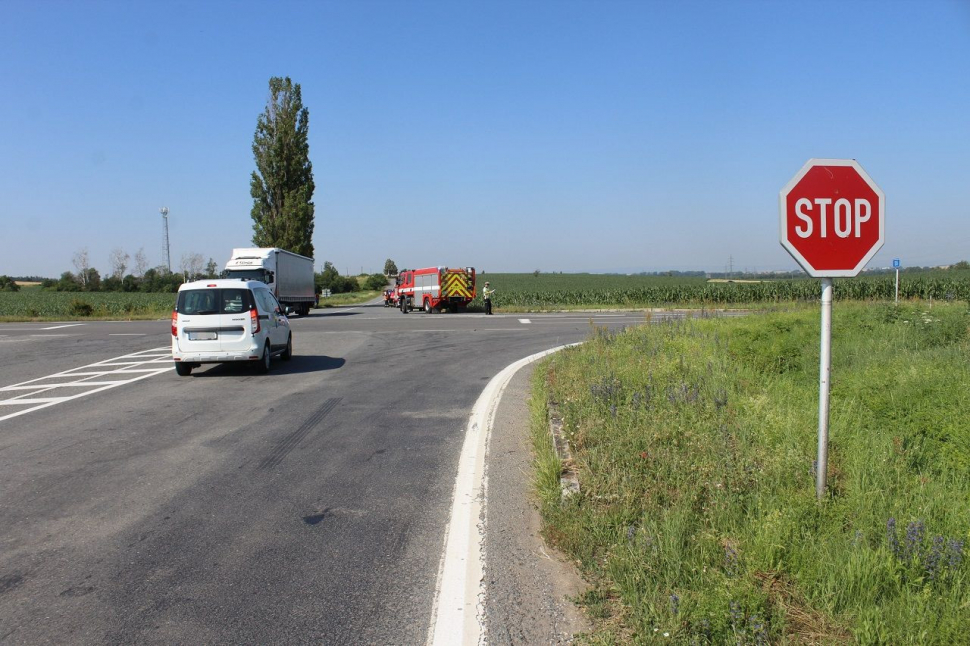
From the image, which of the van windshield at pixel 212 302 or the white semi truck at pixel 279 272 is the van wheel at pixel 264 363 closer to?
the van windshield at pixel 212 302

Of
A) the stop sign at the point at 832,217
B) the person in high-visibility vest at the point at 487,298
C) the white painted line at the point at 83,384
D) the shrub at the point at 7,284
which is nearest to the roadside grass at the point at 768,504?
the stop sign at the point at 832,217

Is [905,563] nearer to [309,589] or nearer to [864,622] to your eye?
[864,622]

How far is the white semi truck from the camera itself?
3284 cm

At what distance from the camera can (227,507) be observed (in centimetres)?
556

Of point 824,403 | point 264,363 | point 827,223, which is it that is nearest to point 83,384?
point 264,363

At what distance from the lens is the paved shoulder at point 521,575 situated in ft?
11.8

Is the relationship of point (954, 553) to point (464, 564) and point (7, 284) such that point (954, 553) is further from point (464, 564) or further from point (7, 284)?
point (7, 284)

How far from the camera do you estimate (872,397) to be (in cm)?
686

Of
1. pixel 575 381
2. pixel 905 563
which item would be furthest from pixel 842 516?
pixel 575 381

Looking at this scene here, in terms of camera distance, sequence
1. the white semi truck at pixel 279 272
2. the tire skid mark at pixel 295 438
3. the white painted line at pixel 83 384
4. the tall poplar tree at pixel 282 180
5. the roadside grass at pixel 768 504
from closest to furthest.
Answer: the roadside grass at pixel 768 504 < the tire skid mark at pixel 295 438 < the white painted line at pixel 83 384 < the white semi truck at pixel 279 272 < the tall poplar tree at pixel 282 180

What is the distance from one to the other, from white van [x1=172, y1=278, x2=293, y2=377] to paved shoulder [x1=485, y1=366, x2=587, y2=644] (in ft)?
26.2

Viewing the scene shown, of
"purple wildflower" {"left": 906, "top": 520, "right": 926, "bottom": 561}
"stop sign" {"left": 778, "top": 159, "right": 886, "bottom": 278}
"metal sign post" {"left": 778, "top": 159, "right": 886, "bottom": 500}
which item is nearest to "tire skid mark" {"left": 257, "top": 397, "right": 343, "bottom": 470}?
"metal sign post" {"left": 778, "top": 159, "right": 886, "bottom": 500}

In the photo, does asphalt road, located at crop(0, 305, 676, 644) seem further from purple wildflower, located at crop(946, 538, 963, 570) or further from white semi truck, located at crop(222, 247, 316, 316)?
white semi truck, located at crop(222, 247, 316, 316)

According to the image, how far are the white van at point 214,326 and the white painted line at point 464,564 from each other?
7062 mm
